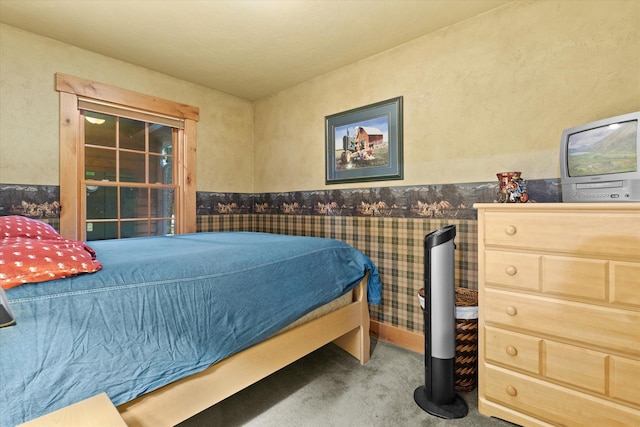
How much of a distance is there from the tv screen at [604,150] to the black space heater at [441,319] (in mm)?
709

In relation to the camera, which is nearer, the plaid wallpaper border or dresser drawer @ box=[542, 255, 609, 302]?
dresser drawer @ box=[542, 255, 609, 302]

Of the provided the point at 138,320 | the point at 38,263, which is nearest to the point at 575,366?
the point at 138,320

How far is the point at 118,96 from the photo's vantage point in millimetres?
2721

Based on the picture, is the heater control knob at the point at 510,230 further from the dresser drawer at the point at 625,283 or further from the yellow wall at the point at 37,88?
the yellow wall at the point at 37,88

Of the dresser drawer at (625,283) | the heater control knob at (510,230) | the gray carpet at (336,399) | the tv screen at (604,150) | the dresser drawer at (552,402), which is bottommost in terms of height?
the gray carpet at (336,399)

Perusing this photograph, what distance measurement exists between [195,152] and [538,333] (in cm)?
330

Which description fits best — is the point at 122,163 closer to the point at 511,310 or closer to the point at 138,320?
the point at 138,320

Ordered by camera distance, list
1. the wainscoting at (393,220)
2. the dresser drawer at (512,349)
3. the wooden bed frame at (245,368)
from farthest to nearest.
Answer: the wainscoting at (393,220) → the dresser drawer at (512,349) → the wooden bed frame at (245,368)

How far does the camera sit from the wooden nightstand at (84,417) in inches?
32.0

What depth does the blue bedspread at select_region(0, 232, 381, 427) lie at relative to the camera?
93 centimetres

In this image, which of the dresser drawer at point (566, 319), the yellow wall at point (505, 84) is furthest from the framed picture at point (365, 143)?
the dresser drawer at point (566, 319)

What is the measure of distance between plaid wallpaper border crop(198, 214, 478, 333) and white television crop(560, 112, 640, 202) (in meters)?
0.69

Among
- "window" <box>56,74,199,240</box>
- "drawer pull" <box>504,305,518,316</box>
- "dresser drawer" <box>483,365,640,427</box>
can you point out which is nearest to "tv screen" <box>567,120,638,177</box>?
"drawer pull" <box>504,305,518,316</box>

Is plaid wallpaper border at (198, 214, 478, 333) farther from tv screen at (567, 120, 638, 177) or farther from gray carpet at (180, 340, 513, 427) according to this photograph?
tv screen at (567, 120, 638, 177)
